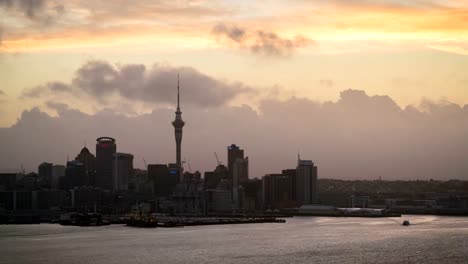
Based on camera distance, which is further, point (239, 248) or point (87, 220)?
point (87, 220)

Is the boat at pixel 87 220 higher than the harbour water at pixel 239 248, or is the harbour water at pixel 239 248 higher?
the boat at pixel 87 220

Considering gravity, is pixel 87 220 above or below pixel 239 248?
above

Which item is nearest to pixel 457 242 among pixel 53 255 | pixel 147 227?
pixel 53 255

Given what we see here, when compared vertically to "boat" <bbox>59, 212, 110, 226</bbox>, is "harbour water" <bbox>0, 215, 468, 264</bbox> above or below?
below

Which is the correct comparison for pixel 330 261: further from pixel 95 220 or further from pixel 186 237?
pixel 95 220

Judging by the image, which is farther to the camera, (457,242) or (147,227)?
(147,227)

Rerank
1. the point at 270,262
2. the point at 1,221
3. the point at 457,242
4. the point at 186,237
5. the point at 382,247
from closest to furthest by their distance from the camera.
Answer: the point at 270,262
the point at 382,247
the point at 457,242
the point at 186,237
the point at 1,221

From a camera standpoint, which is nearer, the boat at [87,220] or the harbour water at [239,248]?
the harbour water at [239,248]

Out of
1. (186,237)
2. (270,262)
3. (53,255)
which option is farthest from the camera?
(186,237)

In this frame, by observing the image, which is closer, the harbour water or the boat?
the harbour water
